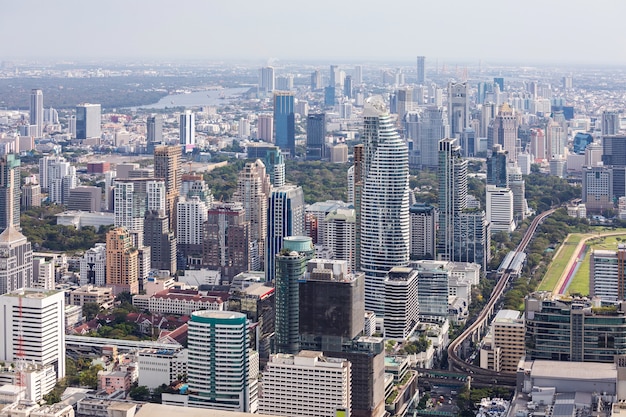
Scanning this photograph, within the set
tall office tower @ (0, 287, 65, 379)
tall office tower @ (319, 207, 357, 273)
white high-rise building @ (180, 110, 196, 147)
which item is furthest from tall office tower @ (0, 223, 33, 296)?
white high-rise building @ (180, 110, 196, 147)

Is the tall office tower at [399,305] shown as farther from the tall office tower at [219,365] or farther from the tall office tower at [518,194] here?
the tall office tower at [518,194]

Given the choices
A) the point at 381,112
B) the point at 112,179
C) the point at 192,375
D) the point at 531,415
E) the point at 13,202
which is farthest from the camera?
the point at 112,179

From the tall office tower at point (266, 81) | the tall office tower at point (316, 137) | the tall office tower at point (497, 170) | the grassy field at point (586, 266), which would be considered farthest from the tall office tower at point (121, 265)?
the tall office tower at point (266, 81)

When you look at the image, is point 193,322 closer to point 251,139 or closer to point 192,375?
point 192,375

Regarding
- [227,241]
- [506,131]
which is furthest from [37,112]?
[227,241]

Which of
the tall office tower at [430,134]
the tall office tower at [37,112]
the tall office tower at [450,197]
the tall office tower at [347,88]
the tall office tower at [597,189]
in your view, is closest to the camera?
the tall office tower at [450,197]

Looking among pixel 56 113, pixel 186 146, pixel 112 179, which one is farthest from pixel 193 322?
pixel 56 113

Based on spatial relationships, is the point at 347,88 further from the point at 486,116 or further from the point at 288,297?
the point at 288,297
